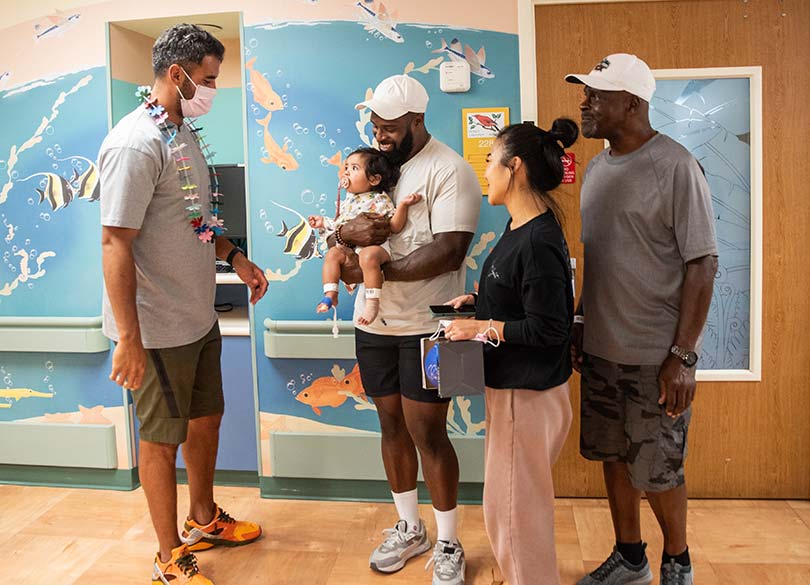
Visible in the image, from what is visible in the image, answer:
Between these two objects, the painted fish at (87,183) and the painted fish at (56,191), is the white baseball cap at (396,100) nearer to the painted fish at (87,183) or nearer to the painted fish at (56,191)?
the painted fish at (87,183)

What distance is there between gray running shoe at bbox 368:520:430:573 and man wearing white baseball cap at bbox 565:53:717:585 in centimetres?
77

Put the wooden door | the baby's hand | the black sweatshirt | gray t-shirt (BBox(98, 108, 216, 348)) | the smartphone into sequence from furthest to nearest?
the wooden door
the baby's hand
gray t-shirt (BBox(98, 108, 216, 348))
the smartphone
the black sweatshirt

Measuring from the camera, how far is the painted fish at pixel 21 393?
10.8ft

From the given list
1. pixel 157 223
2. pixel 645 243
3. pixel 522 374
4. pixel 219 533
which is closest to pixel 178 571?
pixel 219 533

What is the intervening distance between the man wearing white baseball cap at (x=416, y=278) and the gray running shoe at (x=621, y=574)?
446 mm

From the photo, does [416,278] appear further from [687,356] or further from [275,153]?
[275,153]

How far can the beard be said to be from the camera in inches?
92.3

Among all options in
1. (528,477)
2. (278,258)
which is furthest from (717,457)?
(278,258)

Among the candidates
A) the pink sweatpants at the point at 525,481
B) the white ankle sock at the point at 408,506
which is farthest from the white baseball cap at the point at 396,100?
the white ankle sock at the point at 408,506

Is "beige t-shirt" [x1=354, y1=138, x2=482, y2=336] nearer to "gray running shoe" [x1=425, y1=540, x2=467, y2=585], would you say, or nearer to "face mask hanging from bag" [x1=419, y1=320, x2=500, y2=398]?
"face mask hanging from bag" [x1=419, y1=320, x2=500, y2=398]

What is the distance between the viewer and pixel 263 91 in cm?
295

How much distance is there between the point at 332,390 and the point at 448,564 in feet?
3.12

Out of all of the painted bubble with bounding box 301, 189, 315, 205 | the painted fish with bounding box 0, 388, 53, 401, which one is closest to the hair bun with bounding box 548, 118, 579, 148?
the painted bubble with bounding box 301, 189, 315, 205

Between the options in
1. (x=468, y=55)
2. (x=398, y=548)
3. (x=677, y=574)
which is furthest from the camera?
(x=468, y=55)
